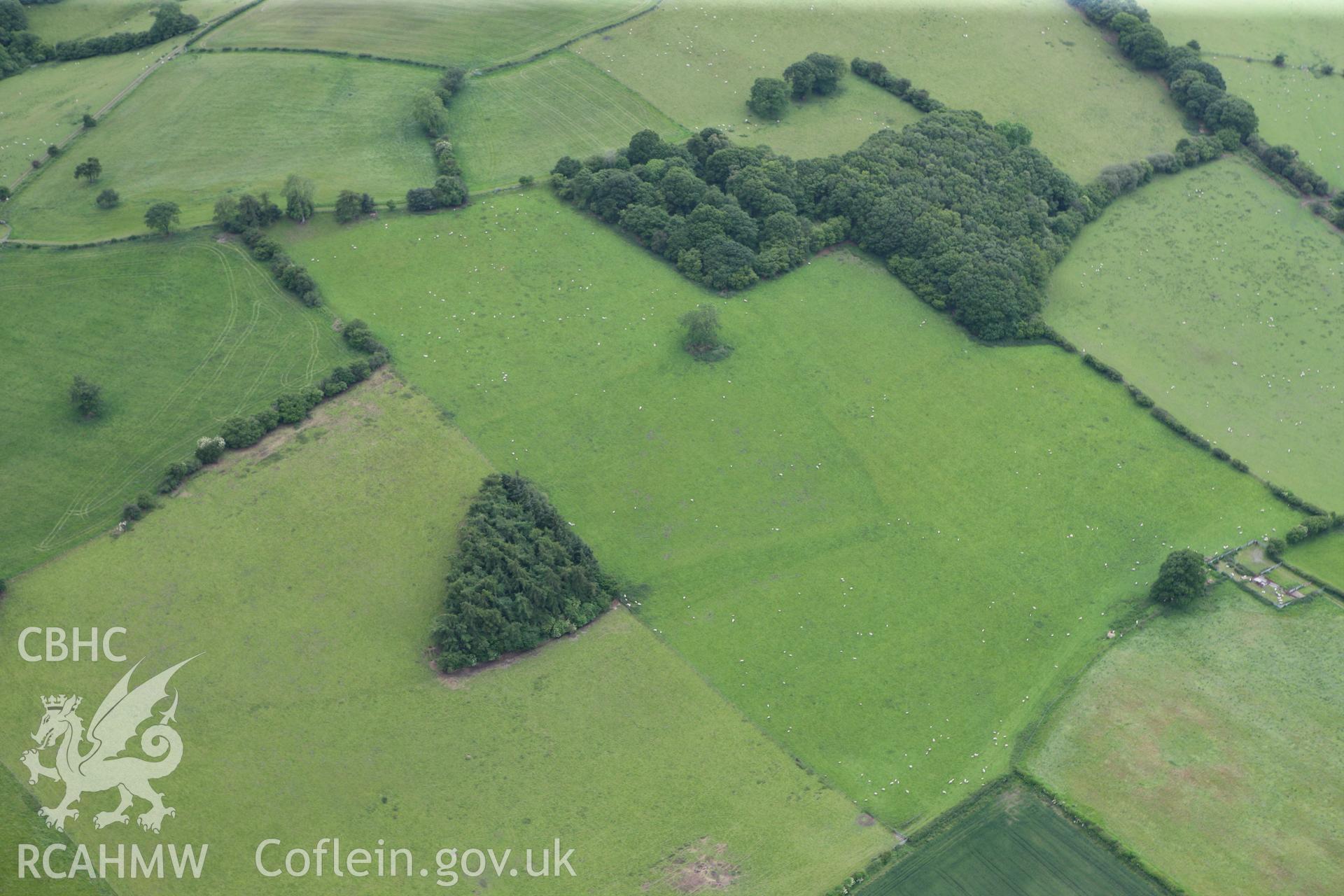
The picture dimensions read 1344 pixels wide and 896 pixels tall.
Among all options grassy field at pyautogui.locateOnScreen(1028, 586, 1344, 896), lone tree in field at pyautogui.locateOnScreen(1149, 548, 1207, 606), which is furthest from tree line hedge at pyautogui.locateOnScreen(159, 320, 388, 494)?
lone tree in field at pyautogui.locateOnScreen(1149, 548, 1207, 606)

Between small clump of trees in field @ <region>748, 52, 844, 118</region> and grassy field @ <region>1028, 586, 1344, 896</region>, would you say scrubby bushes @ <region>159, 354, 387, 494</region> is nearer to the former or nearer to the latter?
small clump of trees in field @ <region>748, 52, 844, 118</region>

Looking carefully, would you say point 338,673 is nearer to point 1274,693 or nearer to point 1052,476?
point 1052,476

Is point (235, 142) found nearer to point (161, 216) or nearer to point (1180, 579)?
point (161, 216)

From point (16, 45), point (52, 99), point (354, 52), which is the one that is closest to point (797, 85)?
point (354, 52)

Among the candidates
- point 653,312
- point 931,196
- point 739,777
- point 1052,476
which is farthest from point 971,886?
point 931,196

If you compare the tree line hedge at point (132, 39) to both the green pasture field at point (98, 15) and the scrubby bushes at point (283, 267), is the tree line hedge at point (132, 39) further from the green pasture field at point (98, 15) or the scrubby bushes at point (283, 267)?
the scrubby bushes at point (283, 267)

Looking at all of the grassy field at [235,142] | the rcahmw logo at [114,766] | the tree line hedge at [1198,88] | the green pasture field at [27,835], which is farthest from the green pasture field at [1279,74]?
the green pasture field at [27,835]
